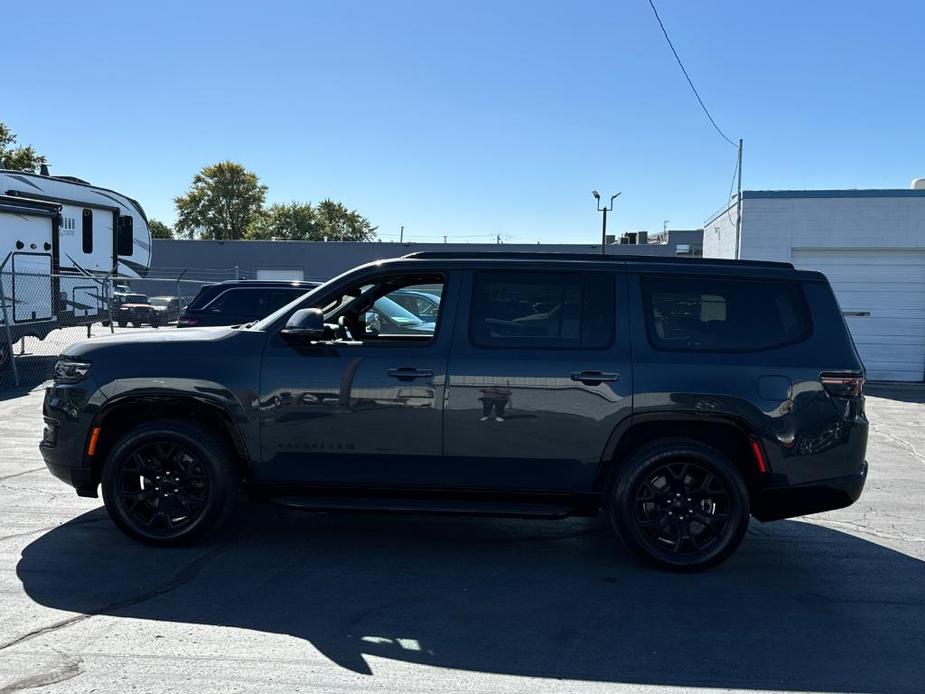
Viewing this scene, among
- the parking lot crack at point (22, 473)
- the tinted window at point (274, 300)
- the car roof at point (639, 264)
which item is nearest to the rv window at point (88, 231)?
the tinted window at point (274, 300)

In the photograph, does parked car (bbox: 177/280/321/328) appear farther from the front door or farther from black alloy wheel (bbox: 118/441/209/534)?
the front door

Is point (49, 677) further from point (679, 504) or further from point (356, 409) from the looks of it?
point (679, 504)

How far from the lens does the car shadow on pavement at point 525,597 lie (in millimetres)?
3955

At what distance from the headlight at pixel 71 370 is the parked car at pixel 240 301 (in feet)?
21.5

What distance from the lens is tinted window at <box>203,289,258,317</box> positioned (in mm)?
12148

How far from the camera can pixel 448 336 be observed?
5.23 meters

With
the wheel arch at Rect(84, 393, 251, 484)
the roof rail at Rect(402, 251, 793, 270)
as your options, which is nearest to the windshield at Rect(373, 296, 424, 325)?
the roof rail at Rect(402, 251, 793, 270)

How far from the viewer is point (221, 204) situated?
2857 inches

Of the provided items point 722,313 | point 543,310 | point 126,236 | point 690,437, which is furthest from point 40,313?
point 722,313

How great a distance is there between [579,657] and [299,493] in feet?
7.28

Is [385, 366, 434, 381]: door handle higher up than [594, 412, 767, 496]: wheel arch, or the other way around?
[385, 366, 434, 381]: door handle

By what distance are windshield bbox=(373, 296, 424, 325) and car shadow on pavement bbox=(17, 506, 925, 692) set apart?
162cm

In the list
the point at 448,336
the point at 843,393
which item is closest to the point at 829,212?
the point at 843,393

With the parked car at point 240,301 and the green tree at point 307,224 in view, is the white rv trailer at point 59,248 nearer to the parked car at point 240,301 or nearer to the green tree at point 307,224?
the parked car at point 240,301
